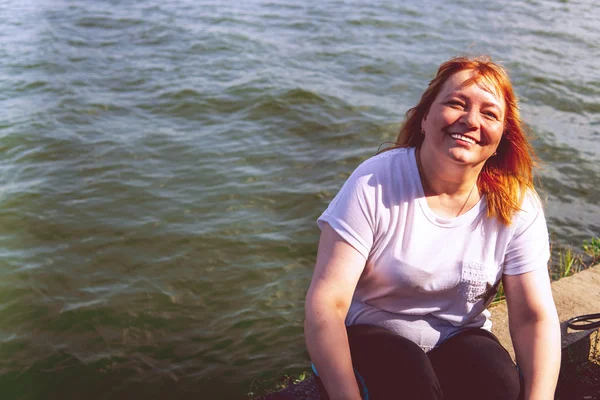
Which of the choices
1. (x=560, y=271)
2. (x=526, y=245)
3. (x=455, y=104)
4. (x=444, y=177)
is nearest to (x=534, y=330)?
(x=526, y=245)

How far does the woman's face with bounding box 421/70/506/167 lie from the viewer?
2.80 meters

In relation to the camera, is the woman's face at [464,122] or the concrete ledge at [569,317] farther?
the concrete ledge at [569,317]

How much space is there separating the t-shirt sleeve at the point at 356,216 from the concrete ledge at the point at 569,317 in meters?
0.97

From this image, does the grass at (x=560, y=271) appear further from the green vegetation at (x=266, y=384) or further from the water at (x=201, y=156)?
the water at (x=201, y=156)

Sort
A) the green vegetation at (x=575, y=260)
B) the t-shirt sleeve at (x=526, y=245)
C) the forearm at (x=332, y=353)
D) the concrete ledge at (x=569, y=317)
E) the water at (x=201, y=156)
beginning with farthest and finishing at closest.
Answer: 1. the green vegetation at (x=575, y=260)
2. the water at (x=201, y=156)
3. the concrete ledge at (x=569, y=317)
4. the t-shirt sleeve at (x=526, y=245)
5. the forearm at (x=332, y=353)

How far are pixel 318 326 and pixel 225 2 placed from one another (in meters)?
12.2

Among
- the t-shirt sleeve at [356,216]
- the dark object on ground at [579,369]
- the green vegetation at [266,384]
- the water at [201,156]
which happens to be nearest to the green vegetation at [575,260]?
the water at [201,156]

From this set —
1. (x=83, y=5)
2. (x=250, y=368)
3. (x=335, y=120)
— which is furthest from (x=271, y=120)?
→ (x=83, y=5)

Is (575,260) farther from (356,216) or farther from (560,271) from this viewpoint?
(356,216)

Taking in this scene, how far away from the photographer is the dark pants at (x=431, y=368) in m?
2.65

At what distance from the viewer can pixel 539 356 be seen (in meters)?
2.85

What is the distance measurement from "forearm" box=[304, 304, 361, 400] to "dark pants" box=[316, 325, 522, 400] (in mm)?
115

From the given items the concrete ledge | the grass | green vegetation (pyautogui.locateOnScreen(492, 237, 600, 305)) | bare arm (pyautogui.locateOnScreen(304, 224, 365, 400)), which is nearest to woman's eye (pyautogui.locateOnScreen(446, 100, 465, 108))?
bare arm (pyautogui.locateOnScreen(304, 224, 365, 400))

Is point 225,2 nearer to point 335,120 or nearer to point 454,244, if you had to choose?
point 335,120
